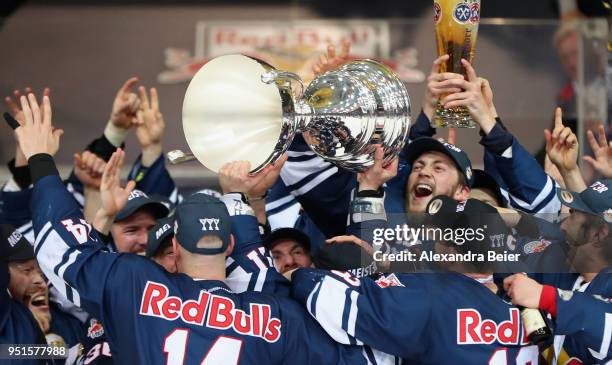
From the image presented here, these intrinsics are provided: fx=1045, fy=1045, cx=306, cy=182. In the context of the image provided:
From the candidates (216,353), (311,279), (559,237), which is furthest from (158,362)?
(559,237)

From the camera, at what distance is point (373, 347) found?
249 cm

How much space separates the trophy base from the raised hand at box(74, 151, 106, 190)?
3.72 ft

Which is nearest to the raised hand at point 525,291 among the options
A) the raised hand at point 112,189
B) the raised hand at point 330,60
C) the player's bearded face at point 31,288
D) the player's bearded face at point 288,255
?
the player's bearded face at point 288,255

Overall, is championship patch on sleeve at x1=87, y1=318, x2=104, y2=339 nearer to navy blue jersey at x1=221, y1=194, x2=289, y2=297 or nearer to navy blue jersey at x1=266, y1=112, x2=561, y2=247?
navy blue jersey at x1=221, y1=194, x2=289, y2=297

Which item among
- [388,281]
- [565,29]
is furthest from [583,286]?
[565,29]

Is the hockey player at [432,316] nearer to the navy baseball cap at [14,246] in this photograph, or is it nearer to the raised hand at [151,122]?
the navy baseball cap at [14,246]

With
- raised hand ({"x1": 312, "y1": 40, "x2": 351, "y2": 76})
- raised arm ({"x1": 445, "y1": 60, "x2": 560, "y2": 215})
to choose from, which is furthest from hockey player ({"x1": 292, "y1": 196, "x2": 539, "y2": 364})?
raised hand ({"x1": 312, "y1": 40, "x2": 351, "y2": 76})

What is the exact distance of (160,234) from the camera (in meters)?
2.73

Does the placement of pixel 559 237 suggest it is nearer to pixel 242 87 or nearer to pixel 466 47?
pixel 466 47

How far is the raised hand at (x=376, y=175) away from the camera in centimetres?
252

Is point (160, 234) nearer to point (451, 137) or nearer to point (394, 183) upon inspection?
point (394, 183)

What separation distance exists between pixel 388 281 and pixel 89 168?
1.13 meters

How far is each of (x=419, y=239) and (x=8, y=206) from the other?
1.41 meters

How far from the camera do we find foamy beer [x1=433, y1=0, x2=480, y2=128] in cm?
236
